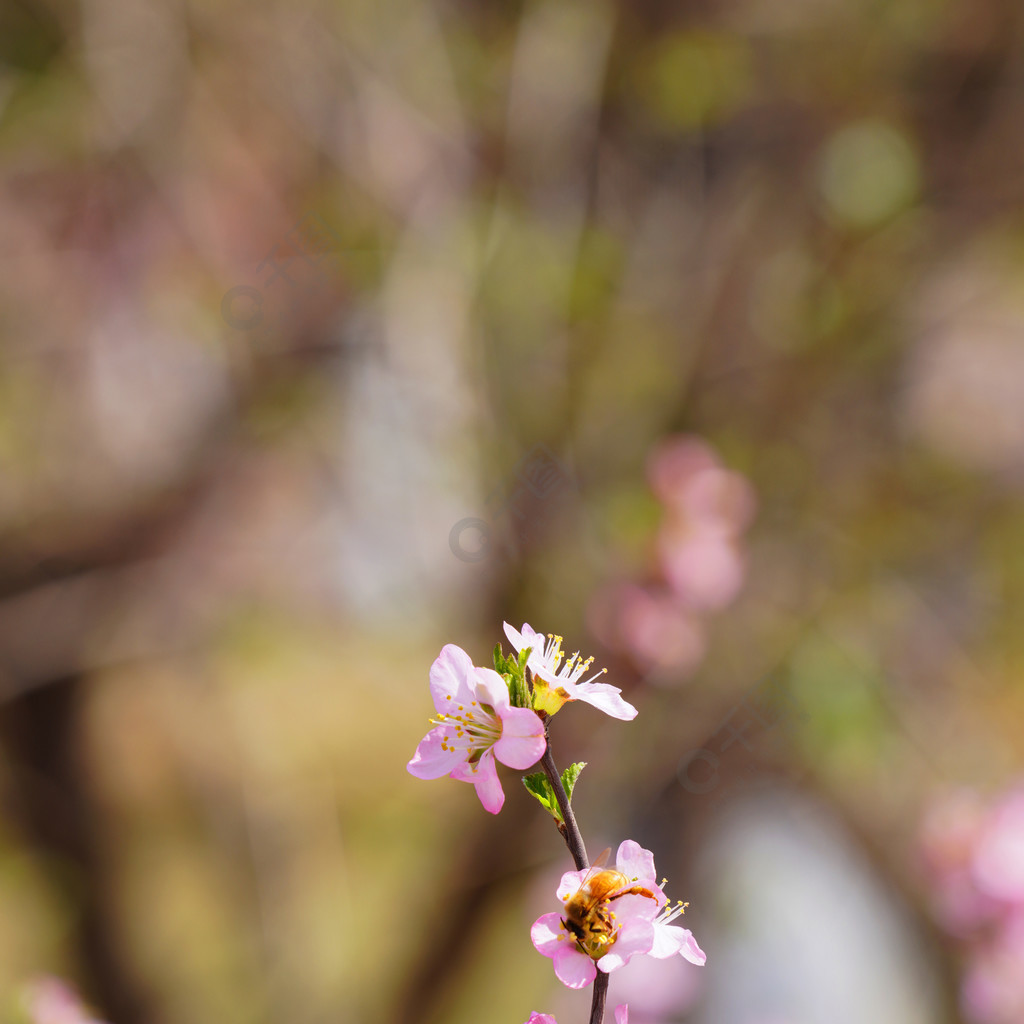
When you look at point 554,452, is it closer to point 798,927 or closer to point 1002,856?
point 1002,856

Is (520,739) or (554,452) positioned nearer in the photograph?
(520,739)

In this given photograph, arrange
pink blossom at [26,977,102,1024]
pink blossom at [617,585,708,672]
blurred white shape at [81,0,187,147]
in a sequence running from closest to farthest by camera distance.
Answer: pink blossom at [26,977,102,1024], pink blossom at [617,585,708,672], blurred white shape at [81,0,187,147]

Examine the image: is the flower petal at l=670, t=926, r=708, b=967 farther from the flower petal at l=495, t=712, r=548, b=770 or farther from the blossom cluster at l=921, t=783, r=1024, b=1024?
the blossom cluster at l=921, t=783, r=1024, b=1024

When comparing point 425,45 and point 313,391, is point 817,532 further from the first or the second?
point 425,45

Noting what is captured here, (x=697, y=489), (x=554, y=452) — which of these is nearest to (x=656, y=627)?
(x=697, y=489)

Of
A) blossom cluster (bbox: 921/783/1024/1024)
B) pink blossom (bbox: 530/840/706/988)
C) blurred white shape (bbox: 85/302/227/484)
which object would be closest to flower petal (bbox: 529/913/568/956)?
pink blossom (bbox: 530/840/706/988)

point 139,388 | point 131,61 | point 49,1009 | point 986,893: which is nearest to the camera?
point 49,1009
